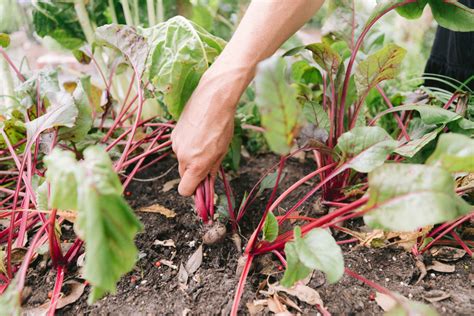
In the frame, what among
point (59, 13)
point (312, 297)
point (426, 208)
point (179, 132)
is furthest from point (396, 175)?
point (59, 13)

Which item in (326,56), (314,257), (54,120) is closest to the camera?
(314,257)

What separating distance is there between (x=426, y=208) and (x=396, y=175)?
0.20ft

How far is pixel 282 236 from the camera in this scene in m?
0.82

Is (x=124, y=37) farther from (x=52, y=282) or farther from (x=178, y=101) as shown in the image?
(x=52, y=282)

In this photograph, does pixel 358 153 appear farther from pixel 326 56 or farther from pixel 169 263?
pixel 169 263

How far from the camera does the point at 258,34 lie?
768 millimetres

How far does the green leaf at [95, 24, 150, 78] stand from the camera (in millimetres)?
920

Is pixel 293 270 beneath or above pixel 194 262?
above

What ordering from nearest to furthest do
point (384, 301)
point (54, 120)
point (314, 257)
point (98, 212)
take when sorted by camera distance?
point (98, 212)
point (314, 257)
point (384, 301)
point (54, 120)

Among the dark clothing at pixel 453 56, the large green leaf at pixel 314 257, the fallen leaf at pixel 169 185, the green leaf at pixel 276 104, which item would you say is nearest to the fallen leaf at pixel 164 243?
the fallen leaf at pixel 169 185

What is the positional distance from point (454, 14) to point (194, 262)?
0.82 metres

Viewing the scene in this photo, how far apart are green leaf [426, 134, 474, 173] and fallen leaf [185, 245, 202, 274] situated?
53 cm

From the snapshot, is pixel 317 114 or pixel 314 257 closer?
pixel 314 257

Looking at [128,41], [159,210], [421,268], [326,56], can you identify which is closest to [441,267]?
[421,268]
